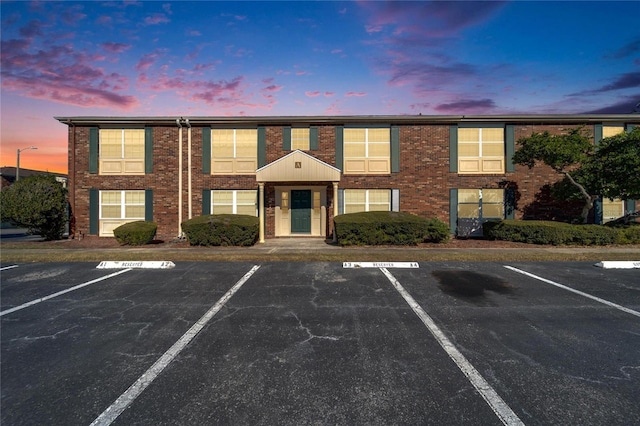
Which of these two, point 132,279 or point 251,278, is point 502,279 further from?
point 132,279

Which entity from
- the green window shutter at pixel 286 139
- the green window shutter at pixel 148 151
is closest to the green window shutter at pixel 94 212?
the green window shutter at pixel 148 151

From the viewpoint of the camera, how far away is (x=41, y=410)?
2.49 metres

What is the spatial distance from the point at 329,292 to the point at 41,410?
13.8ft

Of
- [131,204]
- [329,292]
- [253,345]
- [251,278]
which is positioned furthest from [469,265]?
[131,204]

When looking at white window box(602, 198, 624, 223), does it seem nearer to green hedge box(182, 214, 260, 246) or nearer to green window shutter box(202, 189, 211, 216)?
green hedge box(182, 214, 260, 246)

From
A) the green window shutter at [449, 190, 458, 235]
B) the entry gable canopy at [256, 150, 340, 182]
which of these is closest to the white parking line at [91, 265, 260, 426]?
the entry gable canopy at [256, 150, 340, 182]

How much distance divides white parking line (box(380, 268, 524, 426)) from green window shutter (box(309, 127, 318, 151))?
10.7m

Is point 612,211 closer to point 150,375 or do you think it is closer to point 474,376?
point 474,376

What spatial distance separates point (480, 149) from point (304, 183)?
9167 mm

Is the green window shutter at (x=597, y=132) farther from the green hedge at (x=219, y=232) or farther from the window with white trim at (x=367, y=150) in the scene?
the green hedge at (x=219, y=232)

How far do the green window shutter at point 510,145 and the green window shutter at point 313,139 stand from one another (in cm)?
959

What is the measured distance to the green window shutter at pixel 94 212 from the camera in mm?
→ 13969

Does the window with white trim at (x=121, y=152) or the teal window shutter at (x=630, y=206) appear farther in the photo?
the window with white trim at (x=121, y=152)

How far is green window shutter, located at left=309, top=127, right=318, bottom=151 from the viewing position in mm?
14102
